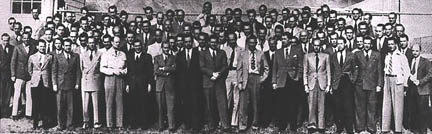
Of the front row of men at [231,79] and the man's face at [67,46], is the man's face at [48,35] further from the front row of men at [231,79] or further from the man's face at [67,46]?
the man's face at [67,46]

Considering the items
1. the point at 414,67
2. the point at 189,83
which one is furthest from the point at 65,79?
the point at 414,67

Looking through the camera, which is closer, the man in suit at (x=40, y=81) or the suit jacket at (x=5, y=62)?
the man in suit at (x=40, y=81)

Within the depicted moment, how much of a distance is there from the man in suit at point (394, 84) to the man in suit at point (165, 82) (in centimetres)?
219

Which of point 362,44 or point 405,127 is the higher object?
point 362,44

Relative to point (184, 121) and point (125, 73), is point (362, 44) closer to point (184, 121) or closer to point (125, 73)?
point (184, 121)

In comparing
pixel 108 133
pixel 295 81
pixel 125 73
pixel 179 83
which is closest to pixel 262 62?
pixel 295 81

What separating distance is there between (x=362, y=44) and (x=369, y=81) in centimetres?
39

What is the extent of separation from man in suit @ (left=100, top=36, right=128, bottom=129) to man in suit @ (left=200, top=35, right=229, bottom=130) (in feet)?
2.68

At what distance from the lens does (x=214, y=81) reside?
5.34 metres

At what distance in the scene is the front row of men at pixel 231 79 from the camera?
5309mm

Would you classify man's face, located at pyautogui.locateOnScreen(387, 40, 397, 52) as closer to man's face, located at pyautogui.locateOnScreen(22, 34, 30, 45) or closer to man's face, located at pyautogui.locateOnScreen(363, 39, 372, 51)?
man's face, located at pyautogui.locateOnScreen(363, 39, 372, 51)

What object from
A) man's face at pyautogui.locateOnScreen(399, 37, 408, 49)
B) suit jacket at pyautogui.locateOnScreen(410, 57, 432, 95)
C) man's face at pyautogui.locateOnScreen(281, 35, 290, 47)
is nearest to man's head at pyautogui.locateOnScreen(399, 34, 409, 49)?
man's face at pyautogui.locateOnScreen(399, 37, 408, 49)

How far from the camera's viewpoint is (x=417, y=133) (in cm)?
546

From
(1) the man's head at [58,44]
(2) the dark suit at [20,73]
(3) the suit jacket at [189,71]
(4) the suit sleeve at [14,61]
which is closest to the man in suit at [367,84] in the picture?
(3) the suit jacket at [189,71]
